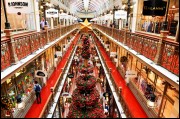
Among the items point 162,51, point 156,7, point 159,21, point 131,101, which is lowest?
point 131,101

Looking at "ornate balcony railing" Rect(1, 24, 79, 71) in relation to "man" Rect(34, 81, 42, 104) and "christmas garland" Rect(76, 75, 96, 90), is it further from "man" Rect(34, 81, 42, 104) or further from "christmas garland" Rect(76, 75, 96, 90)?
"christmas garland" Rect(76, 75, 96, 90)

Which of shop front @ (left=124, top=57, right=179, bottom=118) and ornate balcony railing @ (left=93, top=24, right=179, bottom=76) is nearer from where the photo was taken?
ornate balcony railing @ (left=93, top=24, right=179, bottom=76)

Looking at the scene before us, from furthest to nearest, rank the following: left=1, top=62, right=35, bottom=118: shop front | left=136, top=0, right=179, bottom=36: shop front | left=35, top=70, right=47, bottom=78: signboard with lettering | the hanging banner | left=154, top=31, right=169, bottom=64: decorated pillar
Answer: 1. left=136, top=0, right=179, bottom=36: shop front
2. left=35, top=70, right=47, bottom=78: signboard with lettering
3. the hanging banner
4. left=1, top=62, right=35, bottom=118: shop front
5. left=154, top=31, right=169, bottom=64: decorated pillar

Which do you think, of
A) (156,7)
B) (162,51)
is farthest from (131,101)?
(156,7)

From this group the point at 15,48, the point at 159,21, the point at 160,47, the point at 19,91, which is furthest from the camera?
the point at 159,21

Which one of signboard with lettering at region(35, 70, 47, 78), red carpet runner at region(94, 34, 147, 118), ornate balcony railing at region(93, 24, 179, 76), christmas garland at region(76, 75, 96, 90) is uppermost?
ornate balcony railing at region(93, 24, 179, 76)

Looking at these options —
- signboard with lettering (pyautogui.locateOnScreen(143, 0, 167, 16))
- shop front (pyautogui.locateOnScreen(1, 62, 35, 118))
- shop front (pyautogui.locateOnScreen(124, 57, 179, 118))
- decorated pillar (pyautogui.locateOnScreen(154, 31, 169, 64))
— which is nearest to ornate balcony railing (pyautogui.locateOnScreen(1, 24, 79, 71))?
shop front (pyautogui.locateOnScreen(1, 62, 35, 118))

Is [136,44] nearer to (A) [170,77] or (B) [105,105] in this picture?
(A) [170,77]

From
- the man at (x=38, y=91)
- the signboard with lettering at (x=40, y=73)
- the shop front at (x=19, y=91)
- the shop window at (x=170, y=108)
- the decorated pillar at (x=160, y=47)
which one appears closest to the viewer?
the decorated pillar at (x=160, y=47)

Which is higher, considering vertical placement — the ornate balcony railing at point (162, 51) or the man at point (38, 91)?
the ornate balcony railing at point (162, 51)

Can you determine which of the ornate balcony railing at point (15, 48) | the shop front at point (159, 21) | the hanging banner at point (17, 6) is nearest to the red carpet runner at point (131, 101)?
the shop front at point (159, 21)

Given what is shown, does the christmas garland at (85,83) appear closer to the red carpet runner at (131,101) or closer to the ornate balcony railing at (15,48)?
the red carpet runner at (131,101)

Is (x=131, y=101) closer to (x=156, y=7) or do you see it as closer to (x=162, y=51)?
(x=162, y=51)

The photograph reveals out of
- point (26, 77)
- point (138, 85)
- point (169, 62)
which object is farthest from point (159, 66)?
point (26, 77)
